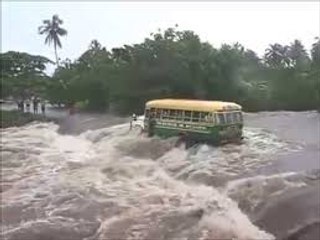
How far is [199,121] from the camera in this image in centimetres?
1099

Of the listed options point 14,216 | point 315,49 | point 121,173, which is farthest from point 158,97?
point 14,216

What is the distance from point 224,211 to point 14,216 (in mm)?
2910

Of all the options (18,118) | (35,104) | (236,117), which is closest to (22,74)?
(35,104)

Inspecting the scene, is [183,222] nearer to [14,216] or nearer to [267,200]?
[267,200]

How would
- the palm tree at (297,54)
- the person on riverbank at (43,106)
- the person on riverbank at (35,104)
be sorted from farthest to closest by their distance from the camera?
the person on riverbank at (35,104)
the person on riverbank at (43,106)
the palm tree at (297,54)

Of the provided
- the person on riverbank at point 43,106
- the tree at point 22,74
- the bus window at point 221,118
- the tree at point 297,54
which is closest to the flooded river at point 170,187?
the bus window at point 221,118

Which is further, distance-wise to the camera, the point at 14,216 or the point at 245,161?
the point at 245,161

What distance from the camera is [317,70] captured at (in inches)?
373

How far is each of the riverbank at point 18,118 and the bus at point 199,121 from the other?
9.41 meters

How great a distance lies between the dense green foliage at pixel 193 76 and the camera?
11.1 metres

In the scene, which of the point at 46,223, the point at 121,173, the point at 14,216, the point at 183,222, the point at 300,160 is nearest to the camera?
the point at 183,222

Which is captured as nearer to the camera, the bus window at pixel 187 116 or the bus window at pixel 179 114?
the bus window at pixel 187 116

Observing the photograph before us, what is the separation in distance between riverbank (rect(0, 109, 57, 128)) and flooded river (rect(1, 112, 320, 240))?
787cm

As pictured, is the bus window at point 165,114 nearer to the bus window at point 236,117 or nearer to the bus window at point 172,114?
the bus window at point 172,114
